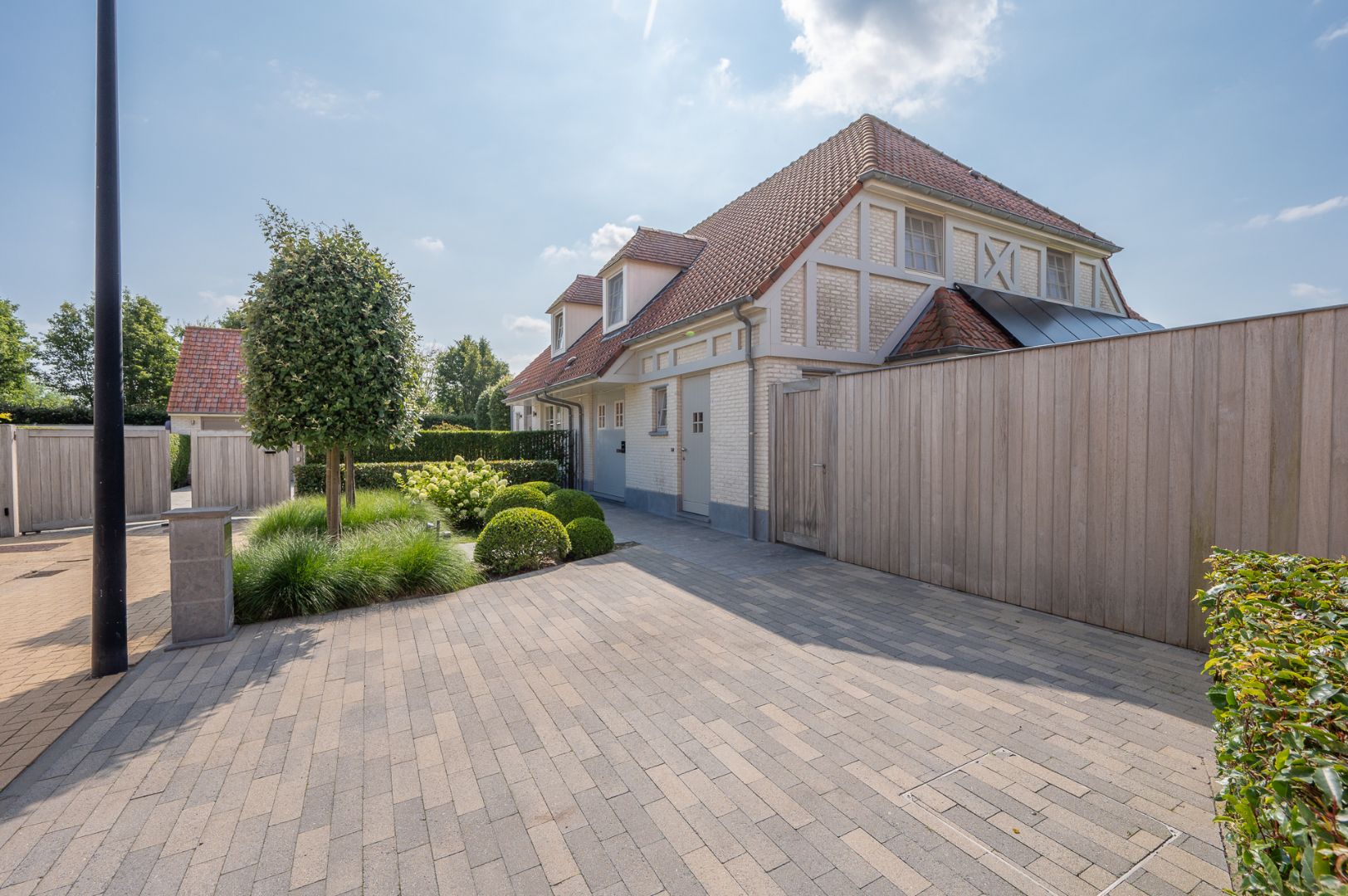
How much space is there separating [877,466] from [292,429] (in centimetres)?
695

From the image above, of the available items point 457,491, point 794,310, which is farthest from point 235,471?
point 794,310

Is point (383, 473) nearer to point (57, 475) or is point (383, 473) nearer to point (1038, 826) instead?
point (57, 475)

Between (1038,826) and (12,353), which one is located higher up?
(12,353)

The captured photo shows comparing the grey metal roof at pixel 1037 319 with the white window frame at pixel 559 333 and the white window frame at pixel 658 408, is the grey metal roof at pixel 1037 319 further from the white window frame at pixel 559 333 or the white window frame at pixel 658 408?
the white window frame at pixel 559 333

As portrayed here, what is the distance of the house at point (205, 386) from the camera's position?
16812mm

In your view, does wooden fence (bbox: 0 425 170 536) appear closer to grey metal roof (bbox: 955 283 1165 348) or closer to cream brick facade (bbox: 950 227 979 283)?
cream brick facade (bbox: 950 227 979 283)

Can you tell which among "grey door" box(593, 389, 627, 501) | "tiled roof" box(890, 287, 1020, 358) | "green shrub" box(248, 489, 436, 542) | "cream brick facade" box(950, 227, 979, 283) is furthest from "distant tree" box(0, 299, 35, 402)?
"cream brick facade" box(950, 227, 979, 283)

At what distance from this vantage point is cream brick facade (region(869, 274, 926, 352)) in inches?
372

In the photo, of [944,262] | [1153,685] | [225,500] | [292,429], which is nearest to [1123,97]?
[944,262]

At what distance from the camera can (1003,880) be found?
2064 mm

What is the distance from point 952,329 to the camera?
29.3 ft

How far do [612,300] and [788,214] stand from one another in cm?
565

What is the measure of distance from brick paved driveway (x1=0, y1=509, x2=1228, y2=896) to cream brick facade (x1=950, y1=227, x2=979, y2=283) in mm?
7834

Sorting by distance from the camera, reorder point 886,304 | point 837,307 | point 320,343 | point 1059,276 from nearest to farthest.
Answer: point 320,343
point 837,307
point 886,304
point 1059,276
